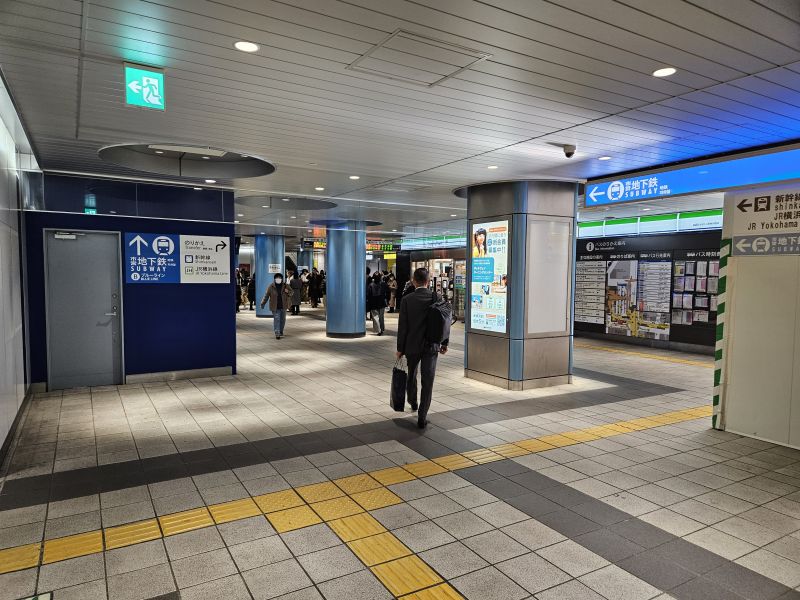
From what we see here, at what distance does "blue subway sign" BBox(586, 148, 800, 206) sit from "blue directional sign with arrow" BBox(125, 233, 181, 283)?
6.44m

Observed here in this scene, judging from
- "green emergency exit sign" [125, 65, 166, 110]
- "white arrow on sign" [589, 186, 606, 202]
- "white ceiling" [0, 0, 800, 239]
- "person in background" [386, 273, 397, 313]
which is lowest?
"person in background" [386, 273, 397, 313]

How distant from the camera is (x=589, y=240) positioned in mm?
13883

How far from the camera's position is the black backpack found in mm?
5695

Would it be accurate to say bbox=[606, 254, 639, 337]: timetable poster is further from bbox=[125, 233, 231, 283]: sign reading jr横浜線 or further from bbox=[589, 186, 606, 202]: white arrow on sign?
bbox=[125, 233, 231, 283]: sign reading jr横浜線

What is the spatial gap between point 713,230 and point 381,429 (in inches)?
370

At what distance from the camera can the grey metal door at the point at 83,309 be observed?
7.54 meters

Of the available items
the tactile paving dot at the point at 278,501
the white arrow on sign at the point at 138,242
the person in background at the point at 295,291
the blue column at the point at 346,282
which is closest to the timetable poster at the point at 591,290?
the blue column at the point at 346,282

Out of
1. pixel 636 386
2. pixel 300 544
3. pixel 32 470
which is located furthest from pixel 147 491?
pixel 636 386

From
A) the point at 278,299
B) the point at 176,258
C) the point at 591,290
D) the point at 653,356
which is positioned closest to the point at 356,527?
the point at 176,258

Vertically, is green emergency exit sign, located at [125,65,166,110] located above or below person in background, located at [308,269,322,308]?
above

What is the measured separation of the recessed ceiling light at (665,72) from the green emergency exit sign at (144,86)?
358 centimetres

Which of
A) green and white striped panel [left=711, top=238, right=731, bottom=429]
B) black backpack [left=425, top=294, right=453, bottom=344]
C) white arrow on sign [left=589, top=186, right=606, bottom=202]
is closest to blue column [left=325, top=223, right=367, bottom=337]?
white arrow on sign [left=589, top=186, right=606, bottom=202]

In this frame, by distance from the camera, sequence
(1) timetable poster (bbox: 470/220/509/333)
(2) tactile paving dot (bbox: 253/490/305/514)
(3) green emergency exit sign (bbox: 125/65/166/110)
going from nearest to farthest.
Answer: (3) green emergency exit sign (bbox: 125/65/166/110) < (2) tactile paving dot (bbox: 253/490/305/514) < (1) timetable poster (bbox: 470/220/509/333)

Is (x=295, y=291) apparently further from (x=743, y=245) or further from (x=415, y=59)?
(x=415, y=59)
